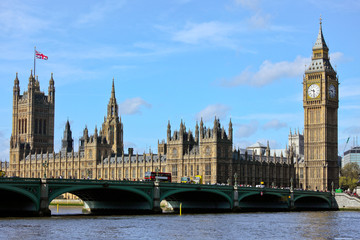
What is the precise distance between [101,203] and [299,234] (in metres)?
40.6

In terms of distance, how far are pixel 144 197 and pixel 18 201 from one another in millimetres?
17171

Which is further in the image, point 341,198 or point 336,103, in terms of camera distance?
point 336,103

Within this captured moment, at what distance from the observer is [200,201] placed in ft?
395

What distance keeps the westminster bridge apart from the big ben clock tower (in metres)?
31.1

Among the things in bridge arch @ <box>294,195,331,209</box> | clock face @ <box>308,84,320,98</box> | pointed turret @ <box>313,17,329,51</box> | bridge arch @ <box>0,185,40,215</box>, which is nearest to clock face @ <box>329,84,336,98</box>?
clock face @ <box>308,84,320,98</box>

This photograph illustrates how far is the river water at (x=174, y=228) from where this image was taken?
2849 inches

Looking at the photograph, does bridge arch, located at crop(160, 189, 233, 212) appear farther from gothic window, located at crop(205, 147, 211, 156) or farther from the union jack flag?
the union jack flag

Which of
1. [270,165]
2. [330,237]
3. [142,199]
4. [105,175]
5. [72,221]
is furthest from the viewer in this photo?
[105,175]

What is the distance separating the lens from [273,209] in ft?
427

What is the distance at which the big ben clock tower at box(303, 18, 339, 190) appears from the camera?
172500mm

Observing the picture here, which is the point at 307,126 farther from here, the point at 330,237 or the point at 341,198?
the point at 330,237

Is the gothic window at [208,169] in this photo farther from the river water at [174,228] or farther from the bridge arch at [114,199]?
the river water at [174,228]

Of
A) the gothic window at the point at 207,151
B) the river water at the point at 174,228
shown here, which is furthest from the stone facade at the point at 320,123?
the river water at the point at 174,228

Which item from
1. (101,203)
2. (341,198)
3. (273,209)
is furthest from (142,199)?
(341,198)
